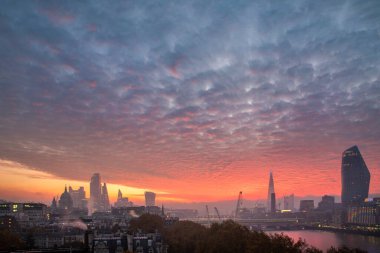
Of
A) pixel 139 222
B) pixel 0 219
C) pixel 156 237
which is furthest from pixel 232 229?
pixel 0 219

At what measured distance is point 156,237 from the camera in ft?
285

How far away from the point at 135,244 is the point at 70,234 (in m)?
48.4

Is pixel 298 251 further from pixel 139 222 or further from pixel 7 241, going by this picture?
pixel 139 222

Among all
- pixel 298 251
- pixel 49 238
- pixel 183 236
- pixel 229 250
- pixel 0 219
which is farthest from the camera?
pixel 0 219

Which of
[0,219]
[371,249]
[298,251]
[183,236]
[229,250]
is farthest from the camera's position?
[0,219]

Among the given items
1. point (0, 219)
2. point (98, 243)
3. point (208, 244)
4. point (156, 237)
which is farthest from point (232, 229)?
point (0, 219)

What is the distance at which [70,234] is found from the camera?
122125 mm

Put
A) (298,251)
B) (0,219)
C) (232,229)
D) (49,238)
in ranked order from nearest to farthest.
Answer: (298,251) < (232,229) < (49,238) < (0,219)

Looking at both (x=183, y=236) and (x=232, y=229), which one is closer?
(x=232, y=229)

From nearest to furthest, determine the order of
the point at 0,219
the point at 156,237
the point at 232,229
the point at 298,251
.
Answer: the point at 298,251 → the point at 232,229 → the point at 156,237 → the point at 0,219

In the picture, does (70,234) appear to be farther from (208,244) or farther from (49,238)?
(208,244)

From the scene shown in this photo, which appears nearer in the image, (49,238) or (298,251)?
(298,251)

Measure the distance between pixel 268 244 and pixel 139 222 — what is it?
81.0 metres

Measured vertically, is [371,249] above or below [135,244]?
below
